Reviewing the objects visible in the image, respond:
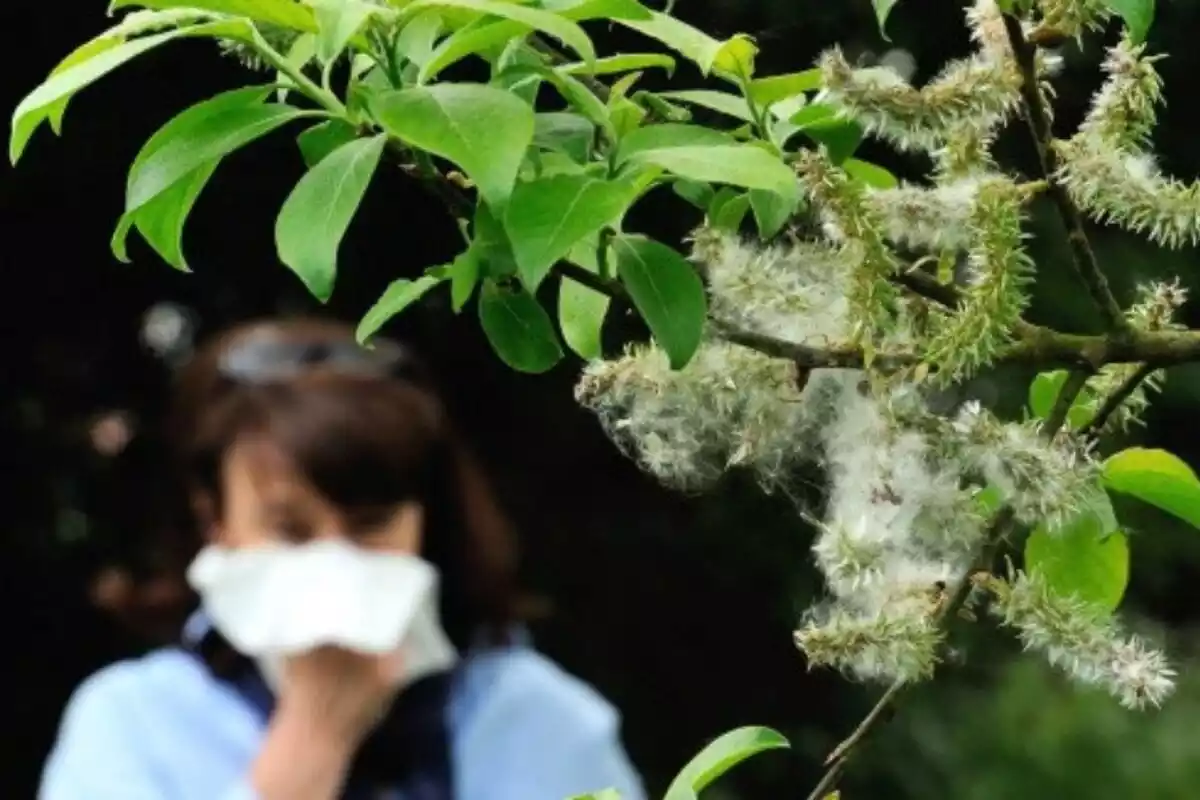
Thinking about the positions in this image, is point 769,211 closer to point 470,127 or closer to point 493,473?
point 470,127

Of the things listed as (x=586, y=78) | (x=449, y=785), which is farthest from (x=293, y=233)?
(x=449, y=785)

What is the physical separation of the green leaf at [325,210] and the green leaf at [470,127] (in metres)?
0.01

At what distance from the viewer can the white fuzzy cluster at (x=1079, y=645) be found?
0.31m

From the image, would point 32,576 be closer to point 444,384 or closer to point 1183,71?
point 444,384

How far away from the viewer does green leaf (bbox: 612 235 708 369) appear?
1.09 ft

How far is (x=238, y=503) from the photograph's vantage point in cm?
119

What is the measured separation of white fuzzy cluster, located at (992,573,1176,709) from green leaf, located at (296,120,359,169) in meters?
0.15

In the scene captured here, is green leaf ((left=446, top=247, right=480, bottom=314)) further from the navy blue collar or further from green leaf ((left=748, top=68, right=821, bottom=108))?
the navy blue collar

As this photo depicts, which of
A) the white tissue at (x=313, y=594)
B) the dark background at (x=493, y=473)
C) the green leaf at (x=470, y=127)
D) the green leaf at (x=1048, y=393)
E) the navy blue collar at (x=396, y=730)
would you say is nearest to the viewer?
the green leaf at (x=470, y=127)

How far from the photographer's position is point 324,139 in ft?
1.15

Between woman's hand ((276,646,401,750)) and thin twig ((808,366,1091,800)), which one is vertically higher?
thin twig ((808,366,1091,800))

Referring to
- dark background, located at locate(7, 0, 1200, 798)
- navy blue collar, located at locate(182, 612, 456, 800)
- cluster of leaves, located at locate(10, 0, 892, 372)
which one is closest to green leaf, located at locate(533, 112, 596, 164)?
cluster of leaves, located at locate(10, 0, 892, 372)

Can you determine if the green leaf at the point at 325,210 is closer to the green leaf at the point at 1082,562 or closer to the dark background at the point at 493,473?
the green leaf at the point at 1082,562

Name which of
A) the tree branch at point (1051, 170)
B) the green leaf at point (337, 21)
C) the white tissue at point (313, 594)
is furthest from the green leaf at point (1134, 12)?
the white tissue at point (313, 594)
